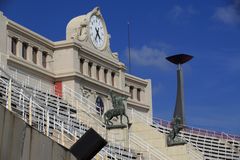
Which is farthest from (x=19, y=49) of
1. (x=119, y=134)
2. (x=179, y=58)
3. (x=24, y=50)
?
(x=179, y=58)

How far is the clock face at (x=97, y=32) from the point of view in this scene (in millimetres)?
41838

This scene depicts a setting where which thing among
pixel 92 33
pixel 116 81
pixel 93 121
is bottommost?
pixel 93 121

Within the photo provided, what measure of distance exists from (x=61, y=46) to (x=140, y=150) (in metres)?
9.13

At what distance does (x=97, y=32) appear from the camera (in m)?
42.5

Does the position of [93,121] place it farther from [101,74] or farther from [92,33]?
[92,33]

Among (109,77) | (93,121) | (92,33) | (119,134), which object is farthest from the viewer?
(109,77)

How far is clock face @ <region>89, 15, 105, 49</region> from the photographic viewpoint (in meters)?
41.8

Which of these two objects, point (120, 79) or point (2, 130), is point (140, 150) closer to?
point (120, 79)

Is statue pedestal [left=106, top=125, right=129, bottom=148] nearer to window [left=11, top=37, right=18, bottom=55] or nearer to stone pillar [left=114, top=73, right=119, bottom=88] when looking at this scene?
window [left=11, top=37, right=18, bottom=55]

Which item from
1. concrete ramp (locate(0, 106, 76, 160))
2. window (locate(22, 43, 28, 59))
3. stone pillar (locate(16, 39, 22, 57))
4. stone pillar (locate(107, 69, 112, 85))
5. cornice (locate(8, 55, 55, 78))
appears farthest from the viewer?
stone pillar (locate(107, 69, 112, 85))

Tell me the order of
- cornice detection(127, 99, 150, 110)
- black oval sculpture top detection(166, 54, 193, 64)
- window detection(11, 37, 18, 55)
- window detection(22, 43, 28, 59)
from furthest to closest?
black oval sculpture top detection(166, 54, 193, 64) < cornice detection(127, 99, 150, 110) < window detection(22, 43, 28, 59) < window detection(11, 37, 18, 55)

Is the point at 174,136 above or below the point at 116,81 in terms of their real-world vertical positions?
below

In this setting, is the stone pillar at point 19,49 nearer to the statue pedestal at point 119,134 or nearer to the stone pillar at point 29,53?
the stone pillar at point 29,53

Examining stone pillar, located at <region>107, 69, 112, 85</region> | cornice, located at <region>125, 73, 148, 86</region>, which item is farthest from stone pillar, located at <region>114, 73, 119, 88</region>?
cornice, located at <region>125, 73, 148, 86</region>
